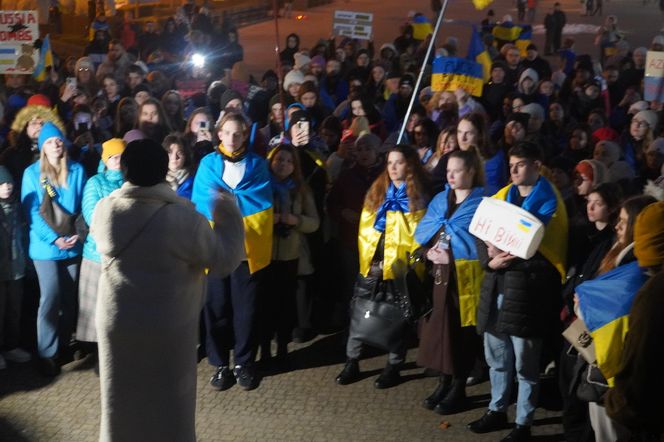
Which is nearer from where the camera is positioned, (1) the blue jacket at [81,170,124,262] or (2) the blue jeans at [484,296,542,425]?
(2) the blue jeans at [484,296,542,425]

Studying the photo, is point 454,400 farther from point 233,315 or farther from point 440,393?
point 233,315

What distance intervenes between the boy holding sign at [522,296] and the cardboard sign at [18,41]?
664 centimetres

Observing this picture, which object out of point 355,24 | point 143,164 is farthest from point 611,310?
point 355,24

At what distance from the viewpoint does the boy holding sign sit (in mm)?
5641

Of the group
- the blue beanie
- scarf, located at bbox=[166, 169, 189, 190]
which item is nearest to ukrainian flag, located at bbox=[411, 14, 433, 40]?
scarf, located at bbox=[166, 169, 189, 190]

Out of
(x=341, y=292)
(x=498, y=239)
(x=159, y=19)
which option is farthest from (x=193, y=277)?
(x=159, y=19)

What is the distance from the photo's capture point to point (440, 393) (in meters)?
6.32

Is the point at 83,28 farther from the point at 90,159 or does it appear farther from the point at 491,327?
the point at 491,327

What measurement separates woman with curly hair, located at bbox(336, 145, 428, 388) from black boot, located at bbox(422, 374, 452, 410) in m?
0.37

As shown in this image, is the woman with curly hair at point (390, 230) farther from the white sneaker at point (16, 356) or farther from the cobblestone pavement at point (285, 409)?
the white sneaker at point (16, 356)

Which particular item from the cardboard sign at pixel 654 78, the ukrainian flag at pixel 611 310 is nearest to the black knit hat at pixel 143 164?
the ukrainian flag at pixel 611 310

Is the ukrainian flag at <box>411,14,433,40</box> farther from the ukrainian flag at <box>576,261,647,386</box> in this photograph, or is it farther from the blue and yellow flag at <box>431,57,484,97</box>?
the ukrainian flag at <box>576,261,647,386</box>

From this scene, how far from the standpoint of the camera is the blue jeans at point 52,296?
22.2 ft

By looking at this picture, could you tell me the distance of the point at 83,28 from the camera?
27.7 meters
